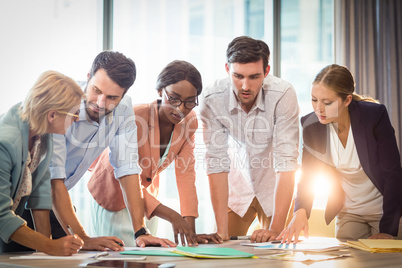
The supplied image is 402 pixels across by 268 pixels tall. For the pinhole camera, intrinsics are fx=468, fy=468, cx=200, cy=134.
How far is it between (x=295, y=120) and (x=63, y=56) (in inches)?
72.4

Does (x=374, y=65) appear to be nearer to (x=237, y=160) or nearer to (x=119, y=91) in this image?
(x=237, y=160)

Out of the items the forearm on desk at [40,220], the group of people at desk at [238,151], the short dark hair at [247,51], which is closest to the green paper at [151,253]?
the group of people at desk at [238,151]

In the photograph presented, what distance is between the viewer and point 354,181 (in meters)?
2.19

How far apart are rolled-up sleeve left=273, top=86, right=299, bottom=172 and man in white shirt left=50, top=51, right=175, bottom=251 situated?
67 centimetres

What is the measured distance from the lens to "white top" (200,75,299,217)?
87.0 inches

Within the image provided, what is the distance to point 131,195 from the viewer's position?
1979mm

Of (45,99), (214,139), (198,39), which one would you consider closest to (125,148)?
(214,139)

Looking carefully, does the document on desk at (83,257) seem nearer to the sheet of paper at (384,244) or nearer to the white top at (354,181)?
the sheet of paper at (384,244)

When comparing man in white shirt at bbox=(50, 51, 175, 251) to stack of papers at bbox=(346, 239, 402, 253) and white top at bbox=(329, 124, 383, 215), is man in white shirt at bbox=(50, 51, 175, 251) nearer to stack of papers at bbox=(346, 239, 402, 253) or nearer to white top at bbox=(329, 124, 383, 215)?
stack of papers at bbox=(346, 239, 402, 253)

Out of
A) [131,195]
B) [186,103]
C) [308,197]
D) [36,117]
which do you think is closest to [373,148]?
[308,197]

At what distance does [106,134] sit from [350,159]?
1.11 meters

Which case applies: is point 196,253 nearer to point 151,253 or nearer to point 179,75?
point 151,253

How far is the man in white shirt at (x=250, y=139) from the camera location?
6.98ft

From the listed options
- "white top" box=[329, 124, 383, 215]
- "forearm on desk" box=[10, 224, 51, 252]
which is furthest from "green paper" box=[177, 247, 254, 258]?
"white top" box=[329, 124, 383, 215]
